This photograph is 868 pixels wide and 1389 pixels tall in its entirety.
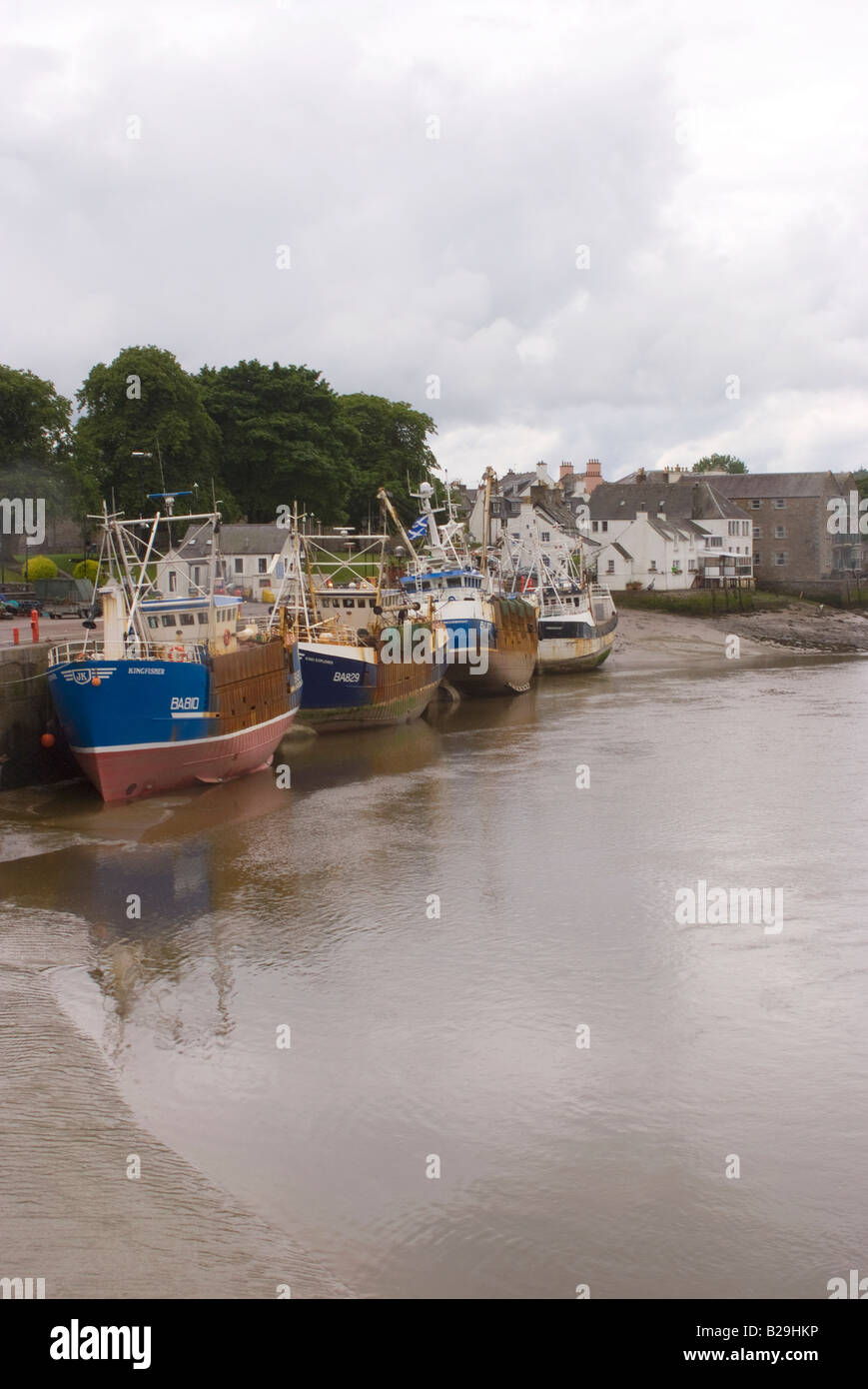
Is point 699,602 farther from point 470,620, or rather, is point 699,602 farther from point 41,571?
point 41,571

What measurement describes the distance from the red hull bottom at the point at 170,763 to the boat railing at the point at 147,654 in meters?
1.99

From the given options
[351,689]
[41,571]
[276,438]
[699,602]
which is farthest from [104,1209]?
[699,602]

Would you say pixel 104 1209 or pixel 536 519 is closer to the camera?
pixel 104 1209

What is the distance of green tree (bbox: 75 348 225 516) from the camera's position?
73.4 m

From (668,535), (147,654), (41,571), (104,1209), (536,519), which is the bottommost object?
(104,1209)

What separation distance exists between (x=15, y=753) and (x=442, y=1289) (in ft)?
72.7

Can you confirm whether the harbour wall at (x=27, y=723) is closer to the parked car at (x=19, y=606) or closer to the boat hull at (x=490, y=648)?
the parked car at (x=19, y=606)

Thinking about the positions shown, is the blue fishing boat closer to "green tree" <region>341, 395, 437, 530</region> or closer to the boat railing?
the boat railing

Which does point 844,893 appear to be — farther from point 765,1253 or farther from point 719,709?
point 719,709

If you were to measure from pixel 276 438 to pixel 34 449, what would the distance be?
20.7 meters

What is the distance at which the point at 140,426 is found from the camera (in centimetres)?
7400

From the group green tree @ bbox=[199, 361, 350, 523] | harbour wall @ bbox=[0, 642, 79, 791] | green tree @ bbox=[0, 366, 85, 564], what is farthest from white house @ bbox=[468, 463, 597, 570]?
harbour wall @ bbox=[0, 642, 79, 791]

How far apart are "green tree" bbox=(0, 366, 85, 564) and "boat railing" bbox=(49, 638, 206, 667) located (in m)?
35.7

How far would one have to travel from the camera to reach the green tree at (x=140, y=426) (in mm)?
73438
